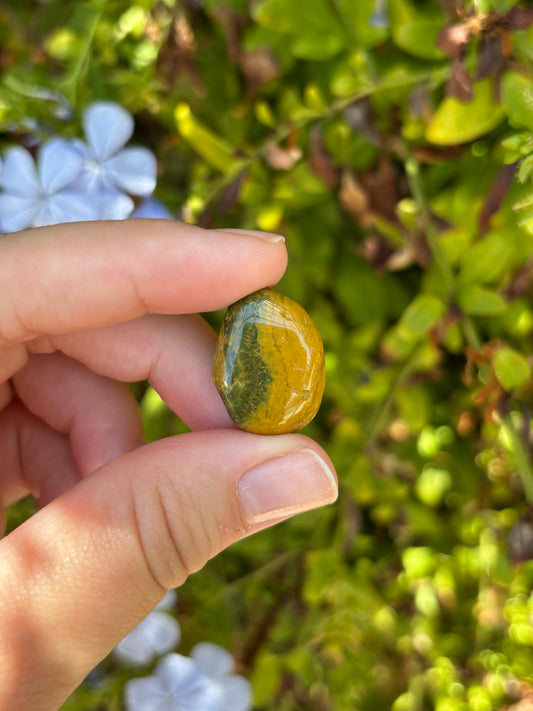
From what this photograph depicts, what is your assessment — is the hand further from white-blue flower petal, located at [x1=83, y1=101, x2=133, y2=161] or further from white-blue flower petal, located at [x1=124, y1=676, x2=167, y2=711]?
white-blue flower petal, located at [x1=124, y1=676, x2=167, y2=711]

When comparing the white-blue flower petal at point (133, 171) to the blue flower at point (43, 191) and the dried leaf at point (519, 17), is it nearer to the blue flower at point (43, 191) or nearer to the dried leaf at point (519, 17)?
the blue flower at point (43, 191)

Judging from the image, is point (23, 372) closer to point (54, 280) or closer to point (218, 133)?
point (54, 280)

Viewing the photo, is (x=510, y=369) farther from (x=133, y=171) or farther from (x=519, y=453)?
(x=133, y=171)

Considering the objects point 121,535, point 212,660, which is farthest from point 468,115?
point 212,660

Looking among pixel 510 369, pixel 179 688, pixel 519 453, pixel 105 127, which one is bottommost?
pixel 179 688

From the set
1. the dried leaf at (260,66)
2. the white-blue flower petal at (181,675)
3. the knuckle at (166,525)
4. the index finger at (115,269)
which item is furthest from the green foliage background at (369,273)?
the knuckle at (166,525)
